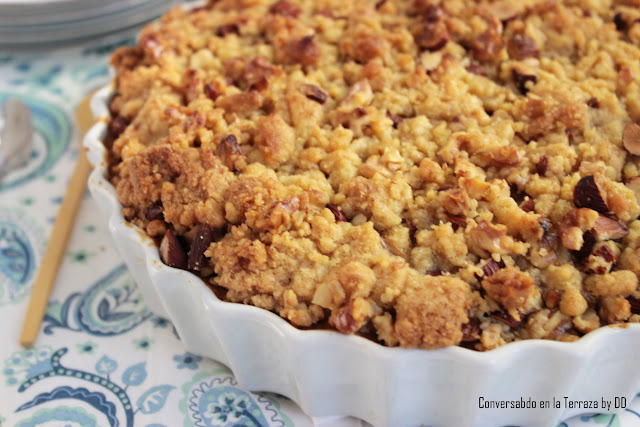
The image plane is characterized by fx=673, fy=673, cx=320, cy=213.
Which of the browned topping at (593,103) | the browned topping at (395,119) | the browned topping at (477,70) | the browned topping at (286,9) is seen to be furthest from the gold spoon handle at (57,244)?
the browned topping at (593,103)

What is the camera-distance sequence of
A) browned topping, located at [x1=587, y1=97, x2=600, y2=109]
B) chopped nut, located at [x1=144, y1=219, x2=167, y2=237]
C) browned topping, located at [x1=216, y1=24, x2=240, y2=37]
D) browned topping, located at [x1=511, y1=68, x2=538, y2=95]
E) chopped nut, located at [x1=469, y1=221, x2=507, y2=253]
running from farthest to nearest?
browned topping, located at [x1=216, y1=24, x2=240, y2=37] < browned topping, located at [x1=511, y1=68, x2=538, y2=95] < browned topping, located at [x1=587, y1=97, x2=600, y2=109] < chopped nut, located at [x1=144, y1=219, x2=167, y2=237] < chopped nut, located at [x1=469, y1=221, x2=507, y2=253]

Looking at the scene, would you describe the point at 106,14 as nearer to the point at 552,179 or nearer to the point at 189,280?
the point at 189,280

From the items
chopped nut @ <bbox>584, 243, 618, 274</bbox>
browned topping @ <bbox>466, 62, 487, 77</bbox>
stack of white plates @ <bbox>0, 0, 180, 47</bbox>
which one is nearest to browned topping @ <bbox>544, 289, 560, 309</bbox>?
chopped nut @ <bbox>584, 243, 618, 274</bbox>

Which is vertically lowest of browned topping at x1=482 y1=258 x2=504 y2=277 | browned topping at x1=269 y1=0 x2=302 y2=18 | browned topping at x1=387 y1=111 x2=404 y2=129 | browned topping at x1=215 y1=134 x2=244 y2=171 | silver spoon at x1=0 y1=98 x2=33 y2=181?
silver spoon at x1=0 y1=98 x2=33 y2=181

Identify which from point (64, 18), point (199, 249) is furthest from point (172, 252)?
point (64, 18)

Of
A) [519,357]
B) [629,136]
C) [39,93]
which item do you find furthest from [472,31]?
[39,93]

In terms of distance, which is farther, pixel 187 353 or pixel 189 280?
pixel 187 353

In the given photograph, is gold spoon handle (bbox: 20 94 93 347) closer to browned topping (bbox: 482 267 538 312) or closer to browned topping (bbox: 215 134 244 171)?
browned topping (bbox: 215 134 244 171)
